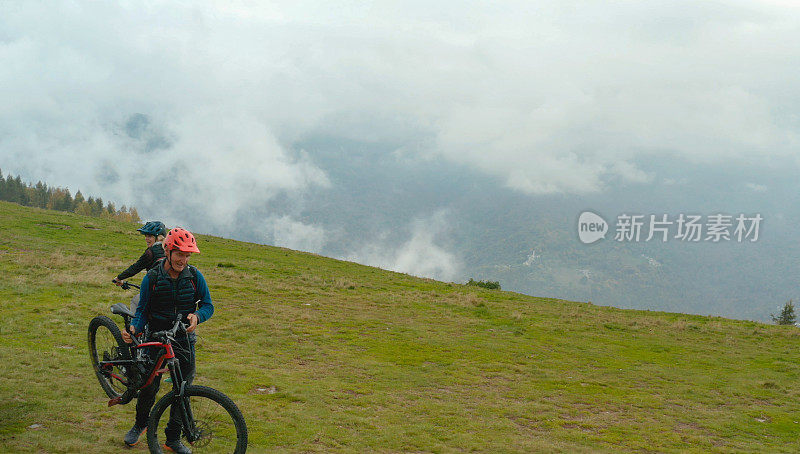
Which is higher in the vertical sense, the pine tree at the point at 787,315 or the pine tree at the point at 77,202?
the pine tree at the point at 77,202

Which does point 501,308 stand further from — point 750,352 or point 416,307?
point 750,352

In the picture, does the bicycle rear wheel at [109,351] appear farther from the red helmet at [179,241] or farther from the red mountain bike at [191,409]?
the red helmet at [179,241]

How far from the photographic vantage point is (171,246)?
6.96 m

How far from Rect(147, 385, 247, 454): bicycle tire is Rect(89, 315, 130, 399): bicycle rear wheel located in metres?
2.24

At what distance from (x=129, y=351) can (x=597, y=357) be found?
1686cm

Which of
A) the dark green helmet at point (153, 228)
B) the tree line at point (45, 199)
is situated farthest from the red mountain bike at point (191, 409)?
the tree line at point (45, 199)

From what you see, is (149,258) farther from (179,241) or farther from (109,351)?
(179,241)

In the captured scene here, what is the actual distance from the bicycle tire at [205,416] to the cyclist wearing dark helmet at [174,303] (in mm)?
197

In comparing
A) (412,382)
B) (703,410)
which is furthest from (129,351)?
(703,410)

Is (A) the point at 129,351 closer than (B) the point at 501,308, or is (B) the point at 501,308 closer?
(A) the point at 129,351

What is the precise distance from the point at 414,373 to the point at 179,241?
9381 millimetres

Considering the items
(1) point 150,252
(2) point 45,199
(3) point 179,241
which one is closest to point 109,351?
(1) point 150,252

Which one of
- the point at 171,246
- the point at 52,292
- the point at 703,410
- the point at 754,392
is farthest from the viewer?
the point at 52,292

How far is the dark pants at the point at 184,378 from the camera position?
7066 millimetres
